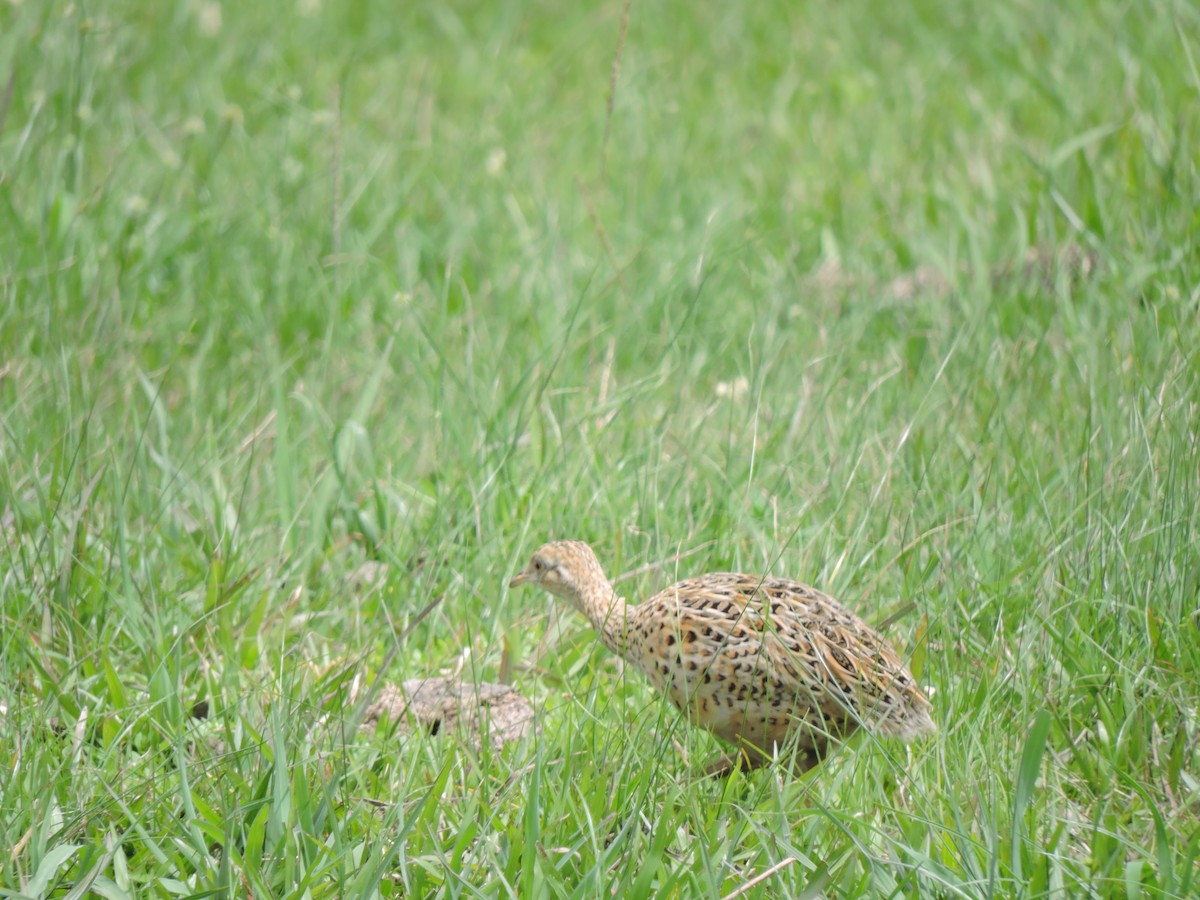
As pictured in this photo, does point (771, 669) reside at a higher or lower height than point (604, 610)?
higher

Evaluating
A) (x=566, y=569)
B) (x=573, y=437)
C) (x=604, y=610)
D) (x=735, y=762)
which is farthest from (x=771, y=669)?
(x=573, y=437)

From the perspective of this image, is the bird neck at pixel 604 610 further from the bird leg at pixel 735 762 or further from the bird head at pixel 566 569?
the bird leg at pixel 735 762

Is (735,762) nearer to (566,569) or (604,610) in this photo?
(604,610)

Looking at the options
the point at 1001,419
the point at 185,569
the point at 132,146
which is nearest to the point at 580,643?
the point at 185,569

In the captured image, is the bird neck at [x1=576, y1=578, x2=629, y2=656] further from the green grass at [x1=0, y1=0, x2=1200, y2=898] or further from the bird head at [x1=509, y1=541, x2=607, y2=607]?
the green grass at [x1=0, y1=0, x2=1200, y2=898]

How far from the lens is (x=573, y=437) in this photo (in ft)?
15.9

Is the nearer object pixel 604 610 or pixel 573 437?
pixel 604 610

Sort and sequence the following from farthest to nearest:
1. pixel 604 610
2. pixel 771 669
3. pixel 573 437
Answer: pixel 573 437, pixel 604 610, pixel 771 669

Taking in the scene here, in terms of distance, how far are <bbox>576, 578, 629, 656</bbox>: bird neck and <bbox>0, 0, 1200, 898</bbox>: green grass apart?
0.12 meters

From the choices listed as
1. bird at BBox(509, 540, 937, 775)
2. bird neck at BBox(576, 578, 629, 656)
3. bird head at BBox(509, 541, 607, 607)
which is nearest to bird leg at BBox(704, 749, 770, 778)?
bird at BBox(509, 540, 937, 775)

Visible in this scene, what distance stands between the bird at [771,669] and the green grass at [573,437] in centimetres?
11

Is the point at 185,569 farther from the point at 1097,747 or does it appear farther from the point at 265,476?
the point at 1097,747

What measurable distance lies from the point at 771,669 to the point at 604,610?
64cm

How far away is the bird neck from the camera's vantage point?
12.5 feet
